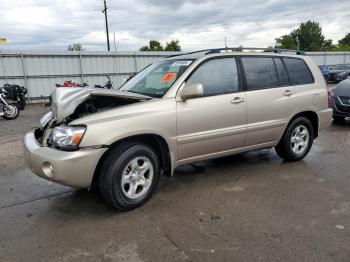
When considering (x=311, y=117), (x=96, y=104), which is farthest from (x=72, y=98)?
(x=311, y=117)

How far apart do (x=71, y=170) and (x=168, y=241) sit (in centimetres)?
114

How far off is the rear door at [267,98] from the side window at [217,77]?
0.22 m

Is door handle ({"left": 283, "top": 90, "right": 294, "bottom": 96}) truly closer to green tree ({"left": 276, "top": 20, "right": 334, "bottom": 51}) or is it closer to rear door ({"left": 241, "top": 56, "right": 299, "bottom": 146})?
rear door ({"left": 241, "top": 56, "right": 299, "bottom": 146})

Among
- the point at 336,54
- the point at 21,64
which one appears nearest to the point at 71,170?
the point at 21,64

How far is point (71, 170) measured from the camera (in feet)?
10.6

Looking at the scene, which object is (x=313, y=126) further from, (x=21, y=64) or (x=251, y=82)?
(x=21, y=64)

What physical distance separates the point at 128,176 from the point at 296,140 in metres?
2.98

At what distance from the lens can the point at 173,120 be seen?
12.6 feet

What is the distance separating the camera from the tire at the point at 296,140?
5.16 m

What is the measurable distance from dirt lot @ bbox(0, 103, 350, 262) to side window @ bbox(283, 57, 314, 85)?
131 cm

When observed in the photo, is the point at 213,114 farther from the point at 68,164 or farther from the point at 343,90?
the point at 343,90

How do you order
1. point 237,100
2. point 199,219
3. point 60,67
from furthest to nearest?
point 60,67 < point 237,100 < point 199,219

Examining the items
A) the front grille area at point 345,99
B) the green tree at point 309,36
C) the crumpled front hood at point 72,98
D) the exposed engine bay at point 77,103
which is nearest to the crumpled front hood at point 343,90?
the front grille area at point 345,99

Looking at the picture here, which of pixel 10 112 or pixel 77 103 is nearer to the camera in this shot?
pixel 77 103
